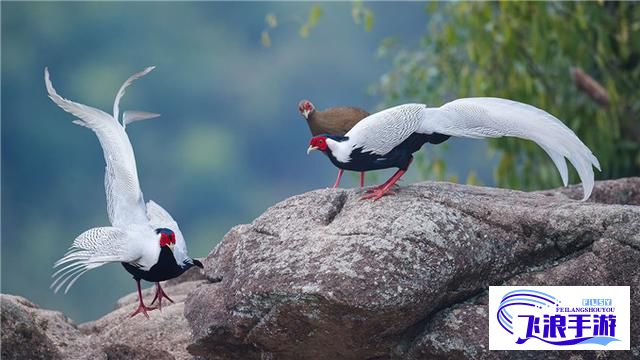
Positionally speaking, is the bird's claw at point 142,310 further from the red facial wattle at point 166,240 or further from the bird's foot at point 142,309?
the red facial wattle at point 166,240

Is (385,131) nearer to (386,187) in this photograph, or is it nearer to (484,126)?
(386,187)

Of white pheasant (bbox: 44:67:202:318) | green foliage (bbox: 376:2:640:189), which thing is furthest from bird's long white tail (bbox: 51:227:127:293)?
green foliage (bbox: 376:2:640:189)

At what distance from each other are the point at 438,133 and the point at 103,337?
1.91m

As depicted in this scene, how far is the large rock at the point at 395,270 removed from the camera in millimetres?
4305

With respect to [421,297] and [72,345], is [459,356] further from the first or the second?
[72,345]

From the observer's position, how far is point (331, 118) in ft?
18.0

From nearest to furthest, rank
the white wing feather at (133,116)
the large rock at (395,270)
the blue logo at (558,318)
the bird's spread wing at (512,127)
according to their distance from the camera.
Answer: the large rock at (395,270), the blue logo at (558,318), the bird's spread wing at (512,127), the white wing feather at (133,116)

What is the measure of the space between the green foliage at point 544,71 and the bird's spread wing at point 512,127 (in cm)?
382

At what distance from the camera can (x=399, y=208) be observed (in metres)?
4.60

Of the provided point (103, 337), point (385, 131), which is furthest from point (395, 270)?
point (103, 337)

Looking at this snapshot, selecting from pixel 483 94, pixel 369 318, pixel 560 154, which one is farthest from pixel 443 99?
pixel 369 318

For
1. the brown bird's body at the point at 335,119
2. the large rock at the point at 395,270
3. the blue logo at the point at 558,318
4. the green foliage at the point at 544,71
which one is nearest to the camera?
the large rock at the point at 395,270

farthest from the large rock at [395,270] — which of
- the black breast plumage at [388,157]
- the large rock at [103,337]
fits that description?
the large rock at [103,337]

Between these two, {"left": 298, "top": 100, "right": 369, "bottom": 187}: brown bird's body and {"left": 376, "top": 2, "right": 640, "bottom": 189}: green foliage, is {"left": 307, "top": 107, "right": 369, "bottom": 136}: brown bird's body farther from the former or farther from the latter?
{"left": 376, "top": 2, "right": 640, "bottom": 189}: green foliage
